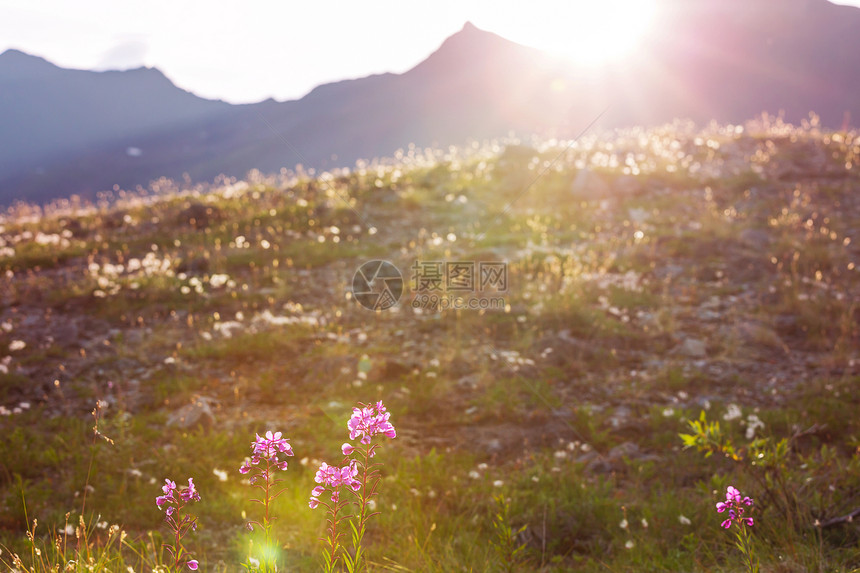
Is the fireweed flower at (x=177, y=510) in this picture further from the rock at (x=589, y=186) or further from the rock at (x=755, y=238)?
the rock at (x=589, y=186)

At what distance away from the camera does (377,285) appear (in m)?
9.02

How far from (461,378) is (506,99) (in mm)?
144375

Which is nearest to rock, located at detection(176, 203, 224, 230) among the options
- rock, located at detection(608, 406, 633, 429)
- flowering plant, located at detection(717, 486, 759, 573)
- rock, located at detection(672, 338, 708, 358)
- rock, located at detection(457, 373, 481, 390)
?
rock, located at detection(457, 373, 481, 390)

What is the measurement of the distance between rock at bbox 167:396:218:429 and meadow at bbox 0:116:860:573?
27mm

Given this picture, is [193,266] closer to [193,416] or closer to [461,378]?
[193,416]

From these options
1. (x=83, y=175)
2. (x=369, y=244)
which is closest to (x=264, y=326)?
(x=369, y=244)

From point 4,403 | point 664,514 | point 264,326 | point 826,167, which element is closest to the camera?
point 664,514

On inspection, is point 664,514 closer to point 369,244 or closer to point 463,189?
point 369,244

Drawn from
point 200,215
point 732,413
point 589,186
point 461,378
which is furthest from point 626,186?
point 200,215

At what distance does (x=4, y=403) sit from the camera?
5.45 metres

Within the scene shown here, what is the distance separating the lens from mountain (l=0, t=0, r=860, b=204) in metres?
118

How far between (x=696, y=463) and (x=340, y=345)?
4395mm

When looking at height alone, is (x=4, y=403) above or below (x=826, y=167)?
below

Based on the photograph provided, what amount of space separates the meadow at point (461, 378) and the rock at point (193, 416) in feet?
0.09
